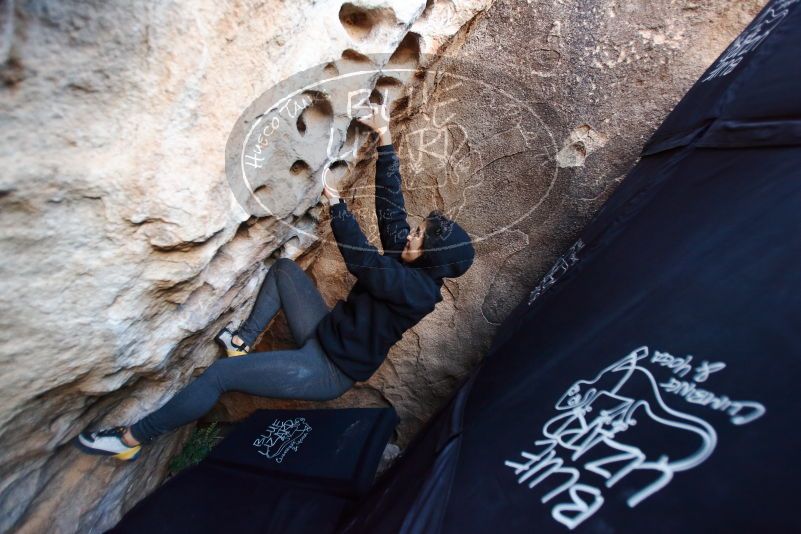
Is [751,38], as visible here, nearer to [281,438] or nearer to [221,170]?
[221,170]

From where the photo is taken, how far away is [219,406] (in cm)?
179

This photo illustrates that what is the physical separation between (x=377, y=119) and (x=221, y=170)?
48 centimetres

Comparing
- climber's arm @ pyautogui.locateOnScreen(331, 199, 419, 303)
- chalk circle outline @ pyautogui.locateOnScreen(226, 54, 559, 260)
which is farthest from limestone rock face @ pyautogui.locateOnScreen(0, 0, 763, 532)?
climber's arm @ pyautogui.locateOnScreen(331, 199, 419, 303)

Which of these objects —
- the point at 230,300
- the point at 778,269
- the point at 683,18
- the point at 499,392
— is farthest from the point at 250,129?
the point at 683,18

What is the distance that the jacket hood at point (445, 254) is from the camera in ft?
3.42

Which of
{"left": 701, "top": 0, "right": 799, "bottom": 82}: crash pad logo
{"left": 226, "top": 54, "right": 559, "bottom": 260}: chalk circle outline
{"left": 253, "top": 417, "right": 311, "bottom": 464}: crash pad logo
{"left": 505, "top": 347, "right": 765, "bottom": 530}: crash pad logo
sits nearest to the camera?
{"left": 505, "top": 347, "right": 765, "bottom": 530}: crash pad logo

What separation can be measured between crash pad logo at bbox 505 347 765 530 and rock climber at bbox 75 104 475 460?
1.49 feet

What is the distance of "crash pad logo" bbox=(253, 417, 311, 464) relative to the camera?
1.36 metres

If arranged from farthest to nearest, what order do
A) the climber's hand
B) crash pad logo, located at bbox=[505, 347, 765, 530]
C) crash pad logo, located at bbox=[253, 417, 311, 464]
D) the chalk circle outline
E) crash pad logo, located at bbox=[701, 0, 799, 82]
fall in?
1. crash pad logo, located at bbox=[253, 417, 311, 464]
2. the climber's hand
3. crash pad logo, located at bbox=[701, 0, 799, 82]
4. the chalk circle outline
5. crash pad logo, located at bbox=[505, 347, 765, 530]

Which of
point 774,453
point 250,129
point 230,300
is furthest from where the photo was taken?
point 230,300

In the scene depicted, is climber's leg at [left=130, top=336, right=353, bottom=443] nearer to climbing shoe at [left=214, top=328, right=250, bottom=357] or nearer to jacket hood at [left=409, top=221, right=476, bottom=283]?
climbing shoe at [left=214, top=328, right=250, bottom=357]

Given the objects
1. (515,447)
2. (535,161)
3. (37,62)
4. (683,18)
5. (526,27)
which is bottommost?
(515,447)

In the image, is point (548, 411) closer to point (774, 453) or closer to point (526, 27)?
point (774, 453)

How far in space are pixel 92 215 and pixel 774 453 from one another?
38.1 inches
